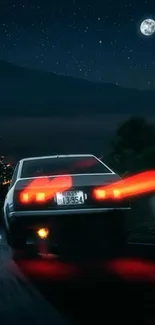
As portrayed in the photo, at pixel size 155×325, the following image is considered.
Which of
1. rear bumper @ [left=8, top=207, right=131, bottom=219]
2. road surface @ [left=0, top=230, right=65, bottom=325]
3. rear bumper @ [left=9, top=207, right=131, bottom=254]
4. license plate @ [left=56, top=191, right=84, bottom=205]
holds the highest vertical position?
license plate @ [left=56, top=191, right=84, bottom=205]

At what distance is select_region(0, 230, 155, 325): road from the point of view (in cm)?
712

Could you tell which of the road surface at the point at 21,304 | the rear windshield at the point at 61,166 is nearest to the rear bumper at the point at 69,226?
the road surface at the point at 21,304

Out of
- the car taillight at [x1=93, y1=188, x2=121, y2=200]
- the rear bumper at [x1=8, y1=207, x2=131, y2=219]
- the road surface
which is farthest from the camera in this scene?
the car taillight at [x1=93, y1=188, x2=121, y2=200]

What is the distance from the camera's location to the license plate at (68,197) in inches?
444

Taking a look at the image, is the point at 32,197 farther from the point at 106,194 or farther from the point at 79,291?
the point at 79,291

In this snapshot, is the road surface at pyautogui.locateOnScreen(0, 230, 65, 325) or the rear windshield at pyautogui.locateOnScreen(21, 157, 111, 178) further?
the rear windshield at pyautogui.locateOnScreen(21, 157, 111, 178)

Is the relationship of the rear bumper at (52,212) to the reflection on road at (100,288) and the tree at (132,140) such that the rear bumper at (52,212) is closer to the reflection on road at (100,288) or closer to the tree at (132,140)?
the reflection on road at (100,288)

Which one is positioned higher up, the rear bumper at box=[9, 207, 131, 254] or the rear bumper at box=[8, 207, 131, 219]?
the rear bumper at box=[8, 207, 131, 219]

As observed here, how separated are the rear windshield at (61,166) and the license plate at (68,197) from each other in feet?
3.25

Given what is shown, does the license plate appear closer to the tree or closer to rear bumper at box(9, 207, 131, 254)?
rear bumper at box(9, 207, 131, 254)

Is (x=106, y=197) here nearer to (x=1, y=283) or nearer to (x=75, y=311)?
(x=1, y=283)

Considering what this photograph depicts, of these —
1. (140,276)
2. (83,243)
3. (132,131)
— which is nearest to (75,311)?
(140,276)

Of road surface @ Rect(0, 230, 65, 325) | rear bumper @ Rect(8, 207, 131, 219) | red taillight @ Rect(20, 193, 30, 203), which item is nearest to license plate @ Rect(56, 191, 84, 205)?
rear bumper @ Rect(8, 207, 131, 219)

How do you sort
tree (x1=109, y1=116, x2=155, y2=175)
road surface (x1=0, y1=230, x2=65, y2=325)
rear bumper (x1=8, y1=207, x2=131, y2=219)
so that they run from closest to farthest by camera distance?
road surface (x1=0, y1=230, x2=65, y2=325) < rear bumper (x1=8, y1=207, x2=131, y2=219) < tree (x1=109, y1=116, x2=155, y2=175)
